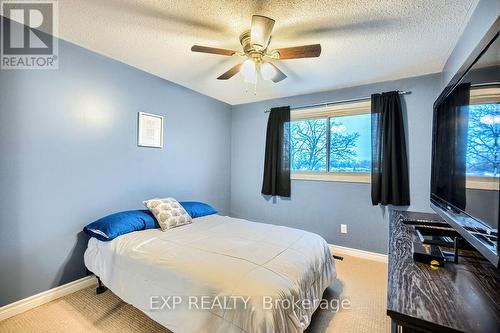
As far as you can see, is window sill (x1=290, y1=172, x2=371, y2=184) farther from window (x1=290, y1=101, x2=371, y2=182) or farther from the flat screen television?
the flat screen television

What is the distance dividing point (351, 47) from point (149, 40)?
6.34ft

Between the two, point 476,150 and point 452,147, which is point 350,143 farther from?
point 476,150

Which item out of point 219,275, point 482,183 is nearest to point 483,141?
point 482,183

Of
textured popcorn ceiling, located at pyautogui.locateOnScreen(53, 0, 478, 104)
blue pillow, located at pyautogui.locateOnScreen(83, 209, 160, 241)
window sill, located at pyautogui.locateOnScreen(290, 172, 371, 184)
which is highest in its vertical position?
textured popcorn ceiling, located at pyautogui.locateOnScreen(53, 0, 478, 104)

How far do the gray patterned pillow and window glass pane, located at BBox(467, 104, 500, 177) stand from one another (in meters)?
2.36

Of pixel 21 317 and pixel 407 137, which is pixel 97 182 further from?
pixel 407 137

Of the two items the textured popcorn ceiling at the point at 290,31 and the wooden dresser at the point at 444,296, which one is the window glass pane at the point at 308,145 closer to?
the textured popcorn ceiling at the point at 290,31

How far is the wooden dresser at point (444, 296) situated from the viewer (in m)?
0.72

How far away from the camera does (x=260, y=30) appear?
165 cm

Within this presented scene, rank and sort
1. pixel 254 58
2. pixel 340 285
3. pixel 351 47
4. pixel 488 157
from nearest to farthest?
pixel 488 157
pixel 254 58
pixel 351 47
pixel 340 285

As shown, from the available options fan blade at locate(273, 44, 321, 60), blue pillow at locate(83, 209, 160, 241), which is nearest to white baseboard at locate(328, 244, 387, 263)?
blue pillow at locate(83, 209, 160, 241)

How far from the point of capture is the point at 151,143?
116 inches

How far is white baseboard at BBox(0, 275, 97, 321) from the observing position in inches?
73.8

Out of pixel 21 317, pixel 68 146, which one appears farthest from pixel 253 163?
pixel 21 317
